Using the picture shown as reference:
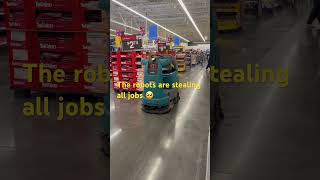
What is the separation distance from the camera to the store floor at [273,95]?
94.3 inches

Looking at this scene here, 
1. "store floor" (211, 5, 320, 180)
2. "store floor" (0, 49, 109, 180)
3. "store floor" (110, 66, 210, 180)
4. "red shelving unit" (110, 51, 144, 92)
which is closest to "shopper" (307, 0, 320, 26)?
"store floor" (211, 5, 320, 180)

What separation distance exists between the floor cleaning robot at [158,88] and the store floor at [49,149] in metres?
1.36

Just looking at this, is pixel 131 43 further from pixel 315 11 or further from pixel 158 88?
pixel 315 11

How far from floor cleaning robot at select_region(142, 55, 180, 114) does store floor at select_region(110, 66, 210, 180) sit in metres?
0.18

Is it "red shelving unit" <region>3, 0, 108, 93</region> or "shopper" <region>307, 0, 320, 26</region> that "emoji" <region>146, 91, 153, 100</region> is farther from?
"shopper" <region>307, 0, 320, 26</region>

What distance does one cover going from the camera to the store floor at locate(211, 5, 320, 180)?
2.40 m

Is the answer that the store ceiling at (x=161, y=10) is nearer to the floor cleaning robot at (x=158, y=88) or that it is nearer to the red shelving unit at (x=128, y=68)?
the red shelving unit at (x=128, y=68)

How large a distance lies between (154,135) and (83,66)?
152 centimetres

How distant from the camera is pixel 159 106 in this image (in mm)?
4309

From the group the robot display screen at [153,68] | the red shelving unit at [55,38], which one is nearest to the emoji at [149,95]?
the robot display screen at [153,68]

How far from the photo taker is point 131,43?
243 inches

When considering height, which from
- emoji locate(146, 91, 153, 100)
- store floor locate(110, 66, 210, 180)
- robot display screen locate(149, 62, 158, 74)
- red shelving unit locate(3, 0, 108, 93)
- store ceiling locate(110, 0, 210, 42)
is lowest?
store floor locate(110, 66, 210, 180)

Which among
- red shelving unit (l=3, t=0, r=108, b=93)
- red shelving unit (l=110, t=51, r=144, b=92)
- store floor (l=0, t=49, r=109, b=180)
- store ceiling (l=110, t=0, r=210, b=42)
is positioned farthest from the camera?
store ceiling (l=110, t=0, r=210, b=42)

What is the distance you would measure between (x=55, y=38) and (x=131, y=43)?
2.64m
